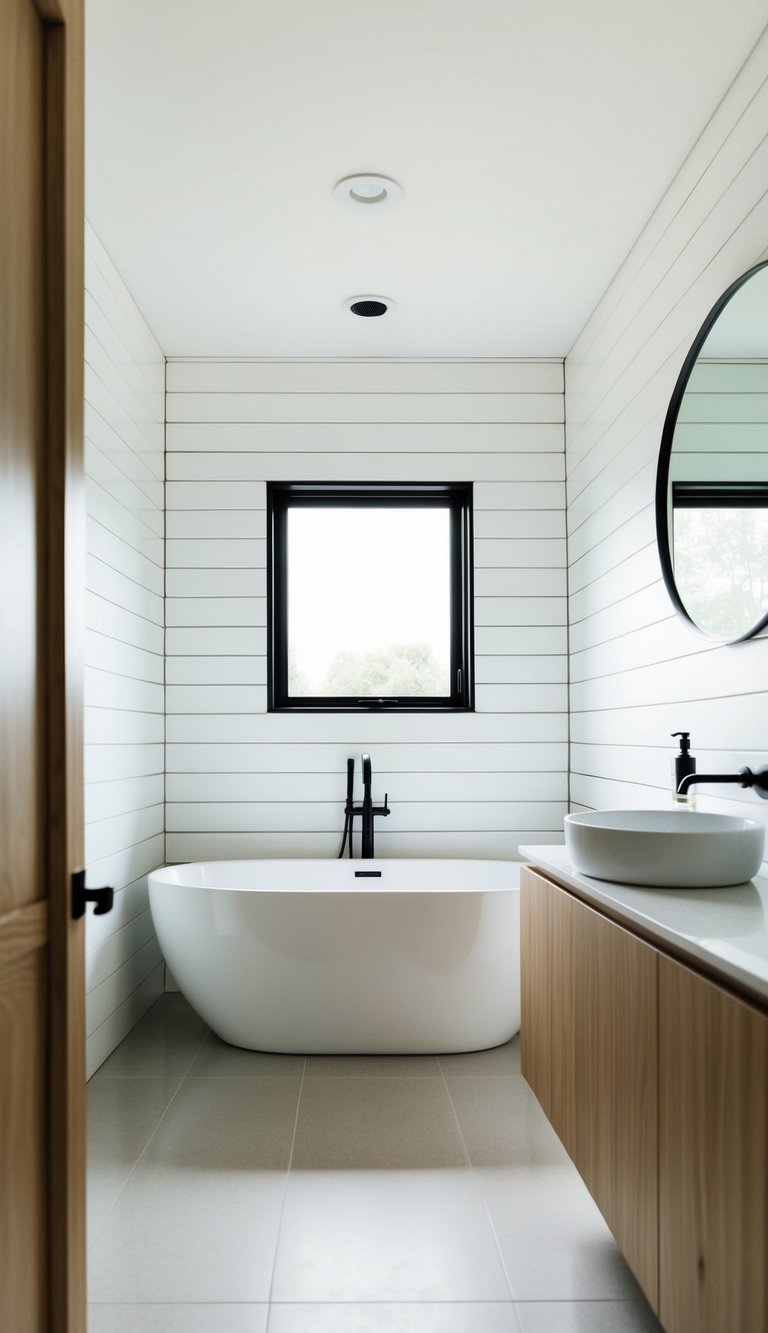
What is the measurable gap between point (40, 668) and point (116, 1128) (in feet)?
A: 6.45

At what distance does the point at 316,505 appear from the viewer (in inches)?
167

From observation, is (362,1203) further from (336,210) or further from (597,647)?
(336,210)

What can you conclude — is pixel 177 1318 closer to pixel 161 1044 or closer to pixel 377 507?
pixel 161 1044

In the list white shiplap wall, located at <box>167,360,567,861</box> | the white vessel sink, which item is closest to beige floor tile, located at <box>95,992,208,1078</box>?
white shiplap wall, located at <box>167,360,567,861</box>

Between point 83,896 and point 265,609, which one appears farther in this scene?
point 265,609

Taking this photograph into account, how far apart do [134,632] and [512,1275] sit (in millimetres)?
2457

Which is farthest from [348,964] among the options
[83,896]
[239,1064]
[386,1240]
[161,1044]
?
[83,896]

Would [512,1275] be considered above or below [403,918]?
below

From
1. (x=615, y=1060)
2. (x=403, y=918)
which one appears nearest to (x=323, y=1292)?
(x=615, y=1060)

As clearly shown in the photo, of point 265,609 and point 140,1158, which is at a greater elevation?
point 265,609

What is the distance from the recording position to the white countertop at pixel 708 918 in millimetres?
1218

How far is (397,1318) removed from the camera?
1.85 m

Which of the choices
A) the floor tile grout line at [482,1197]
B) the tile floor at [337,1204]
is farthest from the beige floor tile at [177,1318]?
the floor tile grout line at [482,1197]

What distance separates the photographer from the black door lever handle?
1.33m
